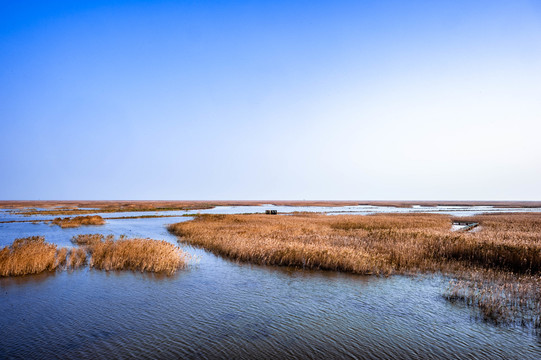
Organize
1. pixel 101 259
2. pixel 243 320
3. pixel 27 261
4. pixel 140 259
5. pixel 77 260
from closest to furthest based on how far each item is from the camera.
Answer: pixel 243 320 → pixel 27 261 → pixel 140 259 → pixel 101 259 → pixel 77 260

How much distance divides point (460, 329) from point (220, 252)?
15320 mm

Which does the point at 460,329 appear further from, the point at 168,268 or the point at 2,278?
the point at 2,278

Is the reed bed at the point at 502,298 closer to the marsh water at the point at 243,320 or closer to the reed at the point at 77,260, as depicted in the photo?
the marsh water at the point at 243,320

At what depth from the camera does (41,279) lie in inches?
567

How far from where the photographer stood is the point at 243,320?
32.2 ft

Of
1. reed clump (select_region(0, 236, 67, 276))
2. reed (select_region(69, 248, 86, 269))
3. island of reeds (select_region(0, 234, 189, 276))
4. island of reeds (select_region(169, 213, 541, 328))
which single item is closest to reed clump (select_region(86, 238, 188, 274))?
island of reeds (select_region(0, 234, 189, 276))

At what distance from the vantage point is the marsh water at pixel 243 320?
7938 mm

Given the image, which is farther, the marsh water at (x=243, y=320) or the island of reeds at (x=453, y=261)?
the island of reeds at (x=453, y=261)

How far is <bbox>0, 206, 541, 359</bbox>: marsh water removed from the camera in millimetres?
7938

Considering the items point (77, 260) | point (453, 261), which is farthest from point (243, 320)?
point (453, 261)

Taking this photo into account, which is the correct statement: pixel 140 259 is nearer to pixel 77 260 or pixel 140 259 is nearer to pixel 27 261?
pixel 77 260

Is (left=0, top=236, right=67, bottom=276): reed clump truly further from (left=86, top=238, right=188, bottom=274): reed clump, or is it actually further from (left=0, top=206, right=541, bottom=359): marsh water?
(left=86, top=238, right=188, bottom=274): reed clump

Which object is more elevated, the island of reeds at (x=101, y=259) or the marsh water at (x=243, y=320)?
the island of reeds at (x=101, y=259)

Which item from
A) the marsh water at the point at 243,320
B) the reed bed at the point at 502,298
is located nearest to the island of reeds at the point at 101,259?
the marsh water at the point at 243,320
